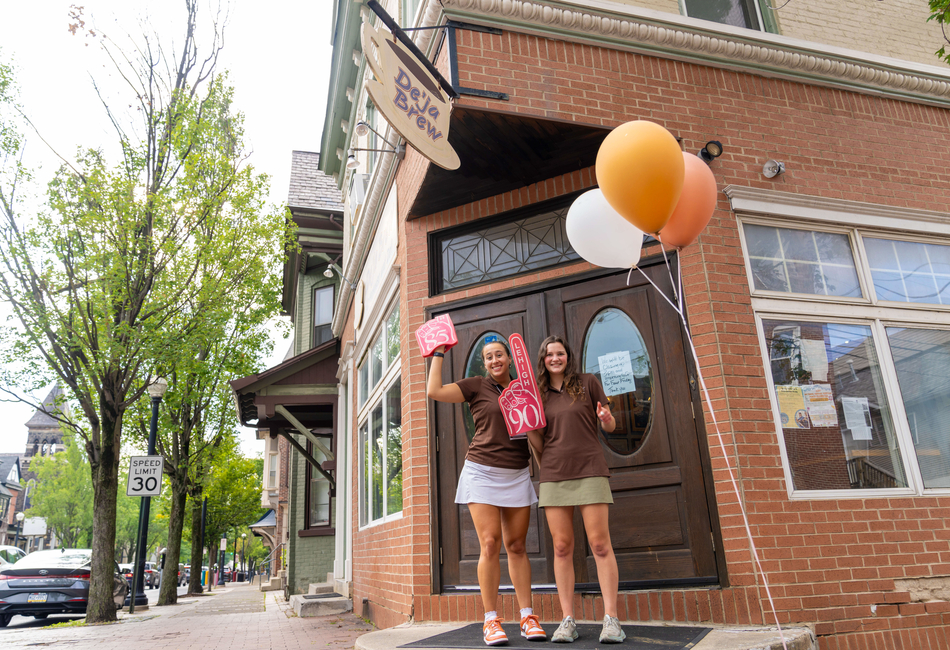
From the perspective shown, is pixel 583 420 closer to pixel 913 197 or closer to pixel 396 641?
pixel 396 641

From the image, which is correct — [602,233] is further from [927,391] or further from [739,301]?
[927,391]

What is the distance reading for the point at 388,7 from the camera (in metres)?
8.33

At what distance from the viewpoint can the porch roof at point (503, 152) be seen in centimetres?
513

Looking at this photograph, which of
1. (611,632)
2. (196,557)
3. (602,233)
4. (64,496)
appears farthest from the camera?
(64,496)

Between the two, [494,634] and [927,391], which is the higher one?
[927,391]

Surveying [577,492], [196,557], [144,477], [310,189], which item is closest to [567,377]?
[577,492]

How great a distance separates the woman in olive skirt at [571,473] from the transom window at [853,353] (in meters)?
1.82

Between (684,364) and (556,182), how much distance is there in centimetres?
199

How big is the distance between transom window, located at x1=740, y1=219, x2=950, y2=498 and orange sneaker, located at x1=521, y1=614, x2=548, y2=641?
2.30 metres

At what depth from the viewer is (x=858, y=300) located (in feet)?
17.6

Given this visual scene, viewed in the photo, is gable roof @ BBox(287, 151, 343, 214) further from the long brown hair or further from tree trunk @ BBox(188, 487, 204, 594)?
tree trunk @ BBox(188, 487, 204, 594)

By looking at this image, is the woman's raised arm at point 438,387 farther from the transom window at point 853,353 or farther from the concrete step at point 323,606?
the concrete step at point 323,606

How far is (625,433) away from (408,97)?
302 cm

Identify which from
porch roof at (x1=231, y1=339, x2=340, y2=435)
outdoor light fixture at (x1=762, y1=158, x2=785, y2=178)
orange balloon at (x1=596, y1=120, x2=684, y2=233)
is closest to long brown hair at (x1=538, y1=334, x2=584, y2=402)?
orange balloon at (x1=596, y1=120, x2=684, y2=233)
